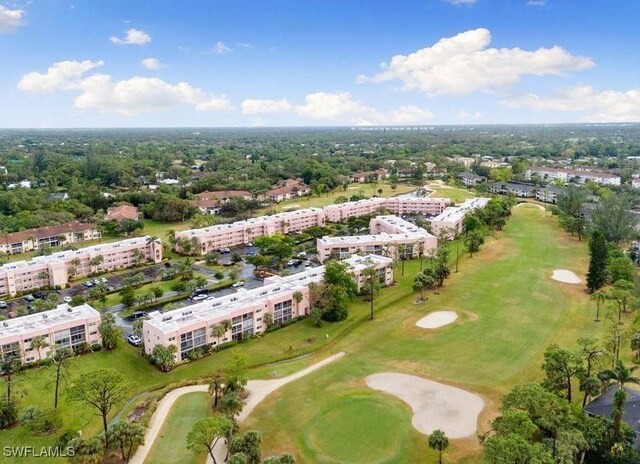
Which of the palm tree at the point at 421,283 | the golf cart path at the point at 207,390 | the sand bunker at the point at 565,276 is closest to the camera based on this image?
the golf cart path at the point at 207,390

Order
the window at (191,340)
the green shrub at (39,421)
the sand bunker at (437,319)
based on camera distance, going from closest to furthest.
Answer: the green shrub at (39,421)
the window at (191,340)
the sand bunker at (437,319)

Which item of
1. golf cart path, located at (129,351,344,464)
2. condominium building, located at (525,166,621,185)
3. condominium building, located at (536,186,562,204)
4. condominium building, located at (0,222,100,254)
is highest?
condominium building, located at (525,166,621,185)

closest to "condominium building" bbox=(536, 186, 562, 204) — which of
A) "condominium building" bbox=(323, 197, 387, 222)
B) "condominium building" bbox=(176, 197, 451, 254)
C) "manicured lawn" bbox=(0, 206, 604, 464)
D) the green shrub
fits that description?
"condominium building" bbox=(176, 197, 451, 254)

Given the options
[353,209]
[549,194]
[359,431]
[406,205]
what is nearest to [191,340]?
[359,431]

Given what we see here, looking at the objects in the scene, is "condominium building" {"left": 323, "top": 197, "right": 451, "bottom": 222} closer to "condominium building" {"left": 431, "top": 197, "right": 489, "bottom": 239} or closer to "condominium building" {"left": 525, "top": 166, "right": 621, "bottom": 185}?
"condominium building" {"left": 431, "top": 197, "right": 489, "bottom": 239}

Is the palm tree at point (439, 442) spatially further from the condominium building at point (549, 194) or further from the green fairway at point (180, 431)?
the condominium building at point (549, 194)

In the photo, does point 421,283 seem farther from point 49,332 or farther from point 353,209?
point 353,209

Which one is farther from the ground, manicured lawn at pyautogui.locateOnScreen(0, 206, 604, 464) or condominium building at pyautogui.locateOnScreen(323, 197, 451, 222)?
condominium building at pyautogui.locateOnScreen(323, 197, 451, 222)

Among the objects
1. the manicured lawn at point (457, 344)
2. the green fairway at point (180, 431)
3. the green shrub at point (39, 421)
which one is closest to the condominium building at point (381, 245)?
the manicured lawn at point (457, 344)
